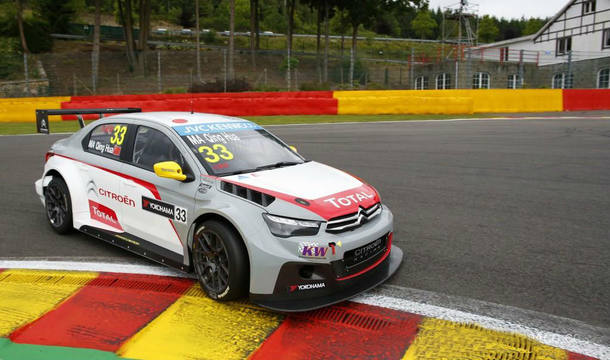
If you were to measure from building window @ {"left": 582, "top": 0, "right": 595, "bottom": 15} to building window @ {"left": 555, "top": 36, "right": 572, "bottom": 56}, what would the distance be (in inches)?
101

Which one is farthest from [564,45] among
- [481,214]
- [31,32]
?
[31,32]

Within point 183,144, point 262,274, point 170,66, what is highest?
point 170,66

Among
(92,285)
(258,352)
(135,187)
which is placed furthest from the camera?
(135,187)

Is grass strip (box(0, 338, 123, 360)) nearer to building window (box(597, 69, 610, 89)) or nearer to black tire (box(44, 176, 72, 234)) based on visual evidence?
black tire (box(44, 176, 72, 234))

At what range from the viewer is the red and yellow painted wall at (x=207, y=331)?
3246 mm

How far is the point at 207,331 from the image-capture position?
354cm

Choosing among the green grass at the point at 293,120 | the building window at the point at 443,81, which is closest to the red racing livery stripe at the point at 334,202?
the green grass at the point at 293,120

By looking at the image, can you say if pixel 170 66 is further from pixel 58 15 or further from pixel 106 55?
pixel 58 15

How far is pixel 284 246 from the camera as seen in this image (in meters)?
3.62

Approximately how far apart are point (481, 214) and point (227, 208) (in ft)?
12.4

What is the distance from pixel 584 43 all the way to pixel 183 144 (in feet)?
152

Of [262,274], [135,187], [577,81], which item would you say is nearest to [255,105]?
[135,187]

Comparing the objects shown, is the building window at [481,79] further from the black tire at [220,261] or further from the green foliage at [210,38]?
the green foliage at [210,38]

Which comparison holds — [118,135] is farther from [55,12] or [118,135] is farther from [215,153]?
[55,12]
